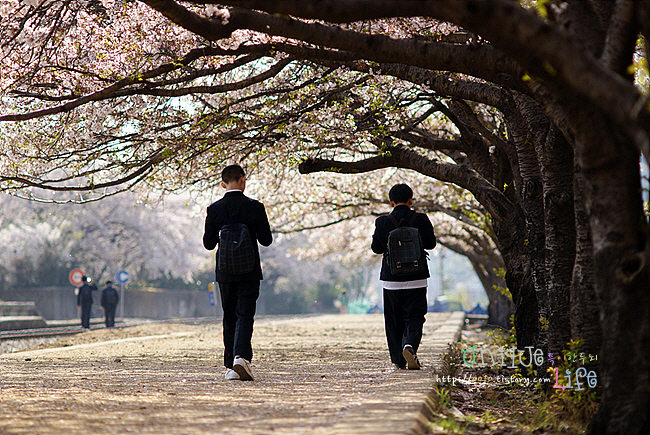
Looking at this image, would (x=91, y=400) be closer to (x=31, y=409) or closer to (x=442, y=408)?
(x=31, y=409)

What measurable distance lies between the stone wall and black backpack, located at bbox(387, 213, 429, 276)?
4019cm

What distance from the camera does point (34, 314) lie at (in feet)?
105

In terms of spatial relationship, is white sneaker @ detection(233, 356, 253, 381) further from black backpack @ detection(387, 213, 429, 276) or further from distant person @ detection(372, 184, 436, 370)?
black backpack @ detection(387, 213, 429, 276)

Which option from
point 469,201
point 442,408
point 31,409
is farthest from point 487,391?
point 469,201

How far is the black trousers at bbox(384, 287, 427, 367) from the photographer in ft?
25.8

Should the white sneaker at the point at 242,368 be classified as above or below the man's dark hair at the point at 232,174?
below

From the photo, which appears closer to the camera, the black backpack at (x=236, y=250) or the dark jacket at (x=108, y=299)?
the black backpack at (x=236, y=250)

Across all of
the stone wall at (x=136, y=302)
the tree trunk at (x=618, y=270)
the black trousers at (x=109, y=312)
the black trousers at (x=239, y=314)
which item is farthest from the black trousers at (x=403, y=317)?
the stone wall at (x=136, y=302)

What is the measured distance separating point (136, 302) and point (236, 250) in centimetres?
4509

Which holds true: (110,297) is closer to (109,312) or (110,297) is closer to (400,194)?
(109,312)

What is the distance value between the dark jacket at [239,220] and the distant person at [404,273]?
4.18 feet

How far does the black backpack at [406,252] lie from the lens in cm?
781

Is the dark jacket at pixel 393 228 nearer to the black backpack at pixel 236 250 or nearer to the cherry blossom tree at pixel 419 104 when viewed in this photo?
the cherry blossom tree at pixel 419 104

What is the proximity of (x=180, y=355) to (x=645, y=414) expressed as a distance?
843cm
